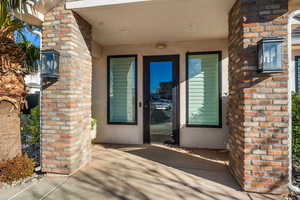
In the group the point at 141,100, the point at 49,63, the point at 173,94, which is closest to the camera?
the point at 49,63

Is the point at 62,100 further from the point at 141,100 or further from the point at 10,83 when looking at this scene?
the point at 141,100

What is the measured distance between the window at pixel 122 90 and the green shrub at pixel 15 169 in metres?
2.09

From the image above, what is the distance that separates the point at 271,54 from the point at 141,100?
2878 millimetres

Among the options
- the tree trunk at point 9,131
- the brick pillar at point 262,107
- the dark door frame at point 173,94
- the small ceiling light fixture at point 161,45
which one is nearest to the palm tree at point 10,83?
the tree trunk at point 9,131

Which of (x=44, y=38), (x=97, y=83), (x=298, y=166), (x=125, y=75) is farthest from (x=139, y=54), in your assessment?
(x=298, y=166)

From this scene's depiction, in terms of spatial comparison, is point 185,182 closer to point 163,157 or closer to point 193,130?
point 163,157

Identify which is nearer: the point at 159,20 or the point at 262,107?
the point at 262,107

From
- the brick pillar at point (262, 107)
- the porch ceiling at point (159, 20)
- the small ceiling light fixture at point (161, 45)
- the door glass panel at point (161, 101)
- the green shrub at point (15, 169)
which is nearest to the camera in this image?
the brick pillar at point (262, 107)

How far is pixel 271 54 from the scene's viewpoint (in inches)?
78.7

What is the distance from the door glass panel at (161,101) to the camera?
13.8 ft

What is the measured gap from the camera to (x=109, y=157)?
3293 millimetres

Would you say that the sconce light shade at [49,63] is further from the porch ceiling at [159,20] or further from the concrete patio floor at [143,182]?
the concrete patio floor at [143,182]

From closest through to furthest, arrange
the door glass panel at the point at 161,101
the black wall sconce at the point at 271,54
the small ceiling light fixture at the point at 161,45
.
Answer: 1. the black wall sconce at the point at 271,54
2. the small ceiling light fixture at the point at 161,45
3. the door glass panel at the point at 161,101

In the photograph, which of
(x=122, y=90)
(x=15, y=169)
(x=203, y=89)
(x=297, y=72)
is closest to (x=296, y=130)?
(x=203, y=89)
